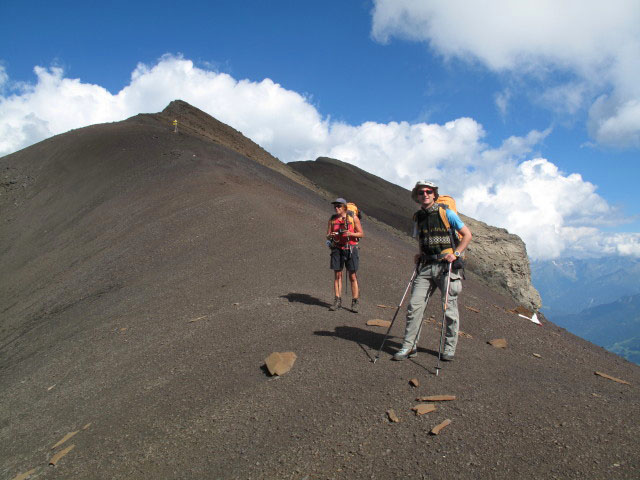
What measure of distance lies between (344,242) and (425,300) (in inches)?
112

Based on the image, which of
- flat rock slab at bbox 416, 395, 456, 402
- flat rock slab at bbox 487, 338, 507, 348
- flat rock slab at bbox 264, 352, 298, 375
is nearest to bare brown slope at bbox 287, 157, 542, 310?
flat rock slab at bbox 487, 338, 507, 348

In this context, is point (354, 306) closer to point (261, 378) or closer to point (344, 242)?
point (344, 242)

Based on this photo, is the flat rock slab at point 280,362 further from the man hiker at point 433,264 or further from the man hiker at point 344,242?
the man hiker at point 344,242

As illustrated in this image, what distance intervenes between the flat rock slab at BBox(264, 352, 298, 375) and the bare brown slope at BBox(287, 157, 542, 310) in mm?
18115

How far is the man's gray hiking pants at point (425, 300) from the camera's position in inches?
244

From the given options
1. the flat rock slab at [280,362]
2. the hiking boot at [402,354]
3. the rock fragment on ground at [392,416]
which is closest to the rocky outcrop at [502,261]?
the hiking boot at [402,354]

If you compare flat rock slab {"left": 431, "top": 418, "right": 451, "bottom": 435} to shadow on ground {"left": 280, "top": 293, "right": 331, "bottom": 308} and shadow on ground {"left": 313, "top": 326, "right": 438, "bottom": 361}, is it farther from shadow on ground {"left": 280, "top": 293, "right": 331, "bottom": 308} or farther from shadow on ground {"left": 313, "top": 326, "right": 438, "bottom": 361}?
shadow on ground {"left": 280, "top": 293, "right": 331, "bottom": 308}

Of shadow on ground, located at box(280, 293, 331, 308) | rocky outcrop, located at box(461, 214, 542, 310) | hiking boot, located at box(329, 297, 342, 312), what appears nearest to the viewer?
hiking boot, located at box(329, 297, 342, 312)

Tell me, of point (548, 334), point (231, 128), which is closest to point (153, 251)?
point (548, 334)

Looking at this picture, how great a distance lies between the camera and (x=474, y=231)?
32.5m

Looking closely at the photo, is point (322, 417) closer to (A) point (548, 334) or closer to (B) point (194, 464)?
(B) point (194, 464)

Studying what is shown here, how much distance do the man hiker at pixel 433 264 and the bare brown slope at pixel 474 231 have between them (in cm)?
1739

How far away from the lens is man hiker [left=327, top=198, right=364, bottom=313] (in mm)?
8789

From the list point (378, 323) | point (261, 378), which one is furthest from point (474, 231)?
point (261, 378)
